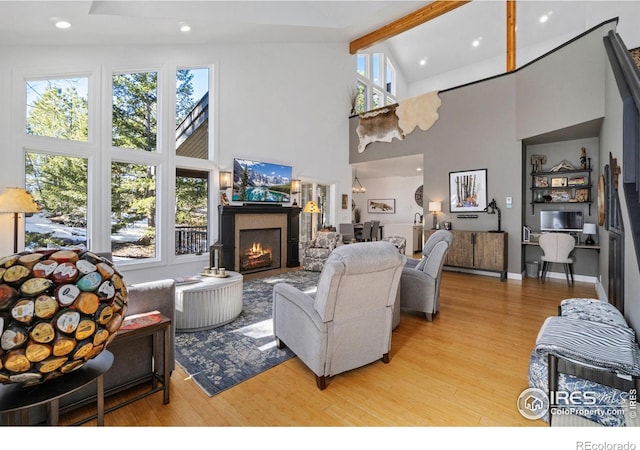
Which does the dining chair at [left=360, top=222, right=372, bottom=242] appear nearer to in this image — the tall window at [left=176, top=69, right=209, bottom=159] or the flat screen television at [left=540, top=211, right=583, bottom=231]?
the flat screen television at [left=540, top=211, right=583, bottom=231]

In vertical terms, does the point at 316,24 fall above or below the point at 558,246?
above

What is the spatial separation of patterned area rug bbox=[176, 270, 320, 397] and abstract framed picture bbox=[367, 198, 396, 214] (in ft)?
26.9

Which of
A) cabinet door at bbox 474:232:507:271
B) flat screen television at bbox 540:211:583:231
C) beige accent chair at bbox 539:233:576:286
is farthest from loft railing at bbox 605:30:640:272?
flat screen television at bbox 540:211:583:231

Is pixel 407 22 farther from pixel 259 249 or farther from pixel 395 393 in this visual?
pixel 395 393

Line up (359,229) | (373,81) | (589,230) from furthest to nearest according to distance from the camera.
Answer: (359,229), (373,81), (589,230)

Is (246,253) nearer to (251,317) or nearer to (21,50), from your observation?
(251,317)

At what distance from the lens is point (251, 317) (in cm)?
332

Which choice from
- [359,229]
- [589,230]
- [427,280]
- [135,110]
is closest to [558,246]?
[589,230]

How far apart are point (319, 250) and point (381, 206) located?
577 centimetres

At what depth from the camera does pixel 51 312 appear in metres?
0.85

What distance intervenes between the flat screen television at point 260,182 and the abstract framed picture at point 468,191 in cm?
358

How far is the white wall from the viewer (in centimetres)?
376
